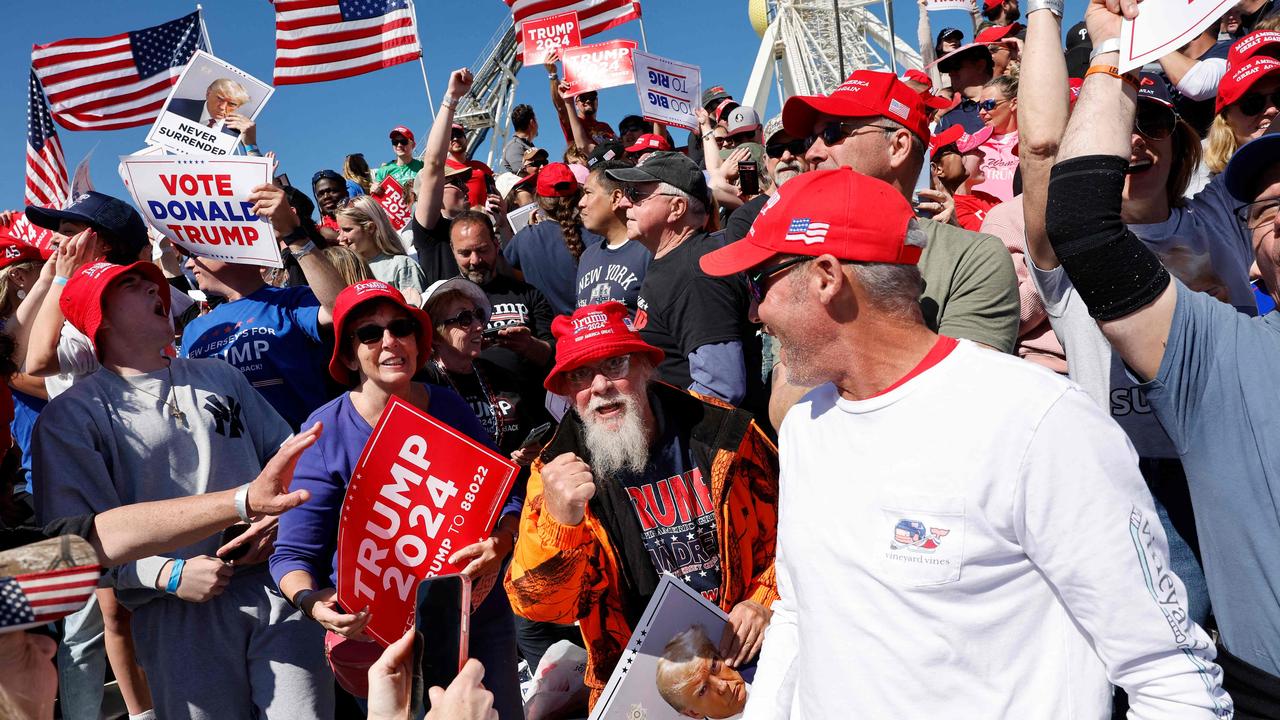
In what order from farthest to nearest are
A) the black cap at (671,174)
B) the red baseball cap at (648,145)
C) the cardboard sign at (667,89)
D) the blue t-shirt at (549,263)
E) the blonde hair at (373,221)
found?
the cardboard sign at (667,89) → the blonde hair at (373,221) → the red baseball cap at (648,145) → the blue t-shirt at (549,263) → the black cap at (671,174)

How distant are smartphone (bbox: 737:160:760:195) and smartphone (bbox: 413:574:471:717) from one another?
18.0 feet

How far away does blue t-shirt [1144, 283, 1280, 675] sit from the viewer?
204 cm

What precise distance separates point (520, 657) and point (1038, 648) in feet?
11.5

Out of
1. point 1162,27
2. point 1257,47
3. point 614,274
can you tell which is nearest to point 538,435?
point 614,274

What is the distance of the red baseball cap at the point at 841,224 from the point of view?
6.97 feet

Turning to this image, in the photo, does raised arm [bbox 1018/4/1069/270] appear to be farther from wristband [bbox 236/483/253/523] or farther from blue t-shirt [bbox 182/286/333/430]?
blue t-shirt [bbox 182/286/333/430]

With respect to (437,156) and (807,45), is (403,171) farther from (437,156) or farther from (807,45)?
(807,45)

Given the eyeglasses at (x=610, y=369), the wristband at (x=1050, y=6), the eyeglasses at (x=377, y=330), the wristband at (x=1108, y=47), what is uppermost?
the wristband at (x=1050, y=6)

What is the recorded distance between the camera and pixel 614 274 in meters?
5.48

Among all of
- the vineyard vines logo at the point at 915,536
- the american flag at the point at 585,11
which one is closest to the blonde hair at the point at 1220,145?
the vineyard vines logo at the point at 915,536

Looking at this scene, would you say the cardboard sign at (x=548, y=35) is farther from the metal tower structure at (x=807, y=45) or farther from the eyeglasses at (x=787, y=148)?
the metal tower structure at (x=807, y=45)

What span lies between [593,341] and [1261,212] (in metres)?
2.10

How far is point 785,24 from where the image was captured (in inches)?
1428

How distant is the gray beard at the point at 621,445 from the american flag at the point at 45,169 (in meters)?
5.61
